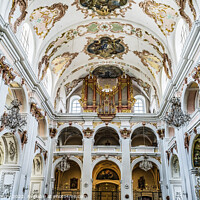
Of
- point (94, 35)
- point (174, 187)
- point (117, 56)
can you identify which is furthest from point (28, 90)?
point (174, 187)

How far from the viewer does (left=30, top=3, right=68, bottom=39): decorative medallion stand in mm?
12836

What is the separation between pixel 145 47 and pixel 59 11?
6.44 meters

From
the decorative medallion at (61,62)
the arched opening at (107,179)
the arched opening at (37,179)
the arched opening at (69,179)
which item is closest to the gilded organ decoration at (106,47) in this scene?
the decorative medallion at (61,62)

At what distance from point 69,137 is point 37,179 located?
6.34 metres

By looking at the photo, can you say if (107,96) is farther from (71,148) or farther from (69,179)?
(69,179)

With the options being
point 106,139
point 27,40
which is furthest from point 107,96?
point 27,40

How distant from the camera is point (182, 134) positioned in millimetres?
Answer: 12609

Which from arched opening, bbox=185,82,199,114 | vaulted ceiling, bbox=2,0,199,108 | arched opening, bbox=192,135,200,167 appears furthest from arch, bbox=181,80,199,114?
vaulted ceiling, bbox=2,0,199,108

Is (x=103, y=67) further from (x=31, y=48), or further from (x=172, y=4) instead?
(x=172, y=4)

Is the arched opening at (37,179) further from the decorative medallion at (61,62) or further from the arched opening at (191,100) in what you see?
the arched opening at (191,100)

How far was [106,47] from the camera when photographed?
17.7 metres

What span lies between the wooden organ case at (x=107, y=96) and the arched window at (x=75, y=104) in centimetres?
127

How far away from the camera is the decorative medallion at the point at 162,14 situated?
12.5m

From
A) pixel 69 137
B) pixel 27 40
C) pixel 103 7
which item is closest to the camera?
pixel 27 40
